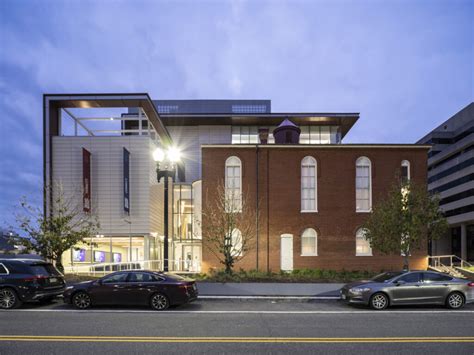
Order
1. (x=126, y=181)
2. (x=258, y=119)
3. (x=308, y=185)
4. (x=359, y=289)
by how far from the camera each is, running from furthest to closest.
A: (x=258, y=119) → (x=126, y=181) → (x=308, y=185) → (x=359, y=289)

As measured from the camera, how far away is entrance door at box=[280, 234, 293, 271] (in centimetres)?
2541

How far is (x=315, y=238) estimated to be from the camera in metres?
25.8

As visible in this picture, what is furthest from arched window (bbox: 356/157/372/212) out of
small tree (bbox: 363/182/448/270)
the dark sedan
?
the dark sedan

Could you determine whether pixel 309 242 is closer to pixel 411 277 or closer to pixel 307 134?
pixel 411 277

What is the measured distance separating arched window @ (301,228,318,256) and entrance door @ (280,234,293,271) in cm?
87

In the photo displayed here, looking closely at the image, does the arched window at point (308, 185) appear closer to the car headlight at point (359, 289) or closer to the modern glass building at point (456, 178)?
the car headlight at point (359, 289)

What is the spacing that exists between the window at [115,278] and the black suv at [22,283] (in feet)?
6.84

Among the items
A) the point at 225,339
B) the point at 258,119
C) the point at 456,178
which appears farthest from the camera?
the point at 456,178

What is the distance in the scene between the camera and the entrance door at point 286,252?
83.4ft

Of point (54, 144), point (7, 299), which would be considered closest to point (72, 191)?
point (54, 144)

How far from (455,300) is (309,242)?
12.8 m

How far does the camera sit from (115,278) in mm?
13258

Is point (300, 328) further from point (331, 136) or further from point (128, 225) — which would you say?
point (331, 136)

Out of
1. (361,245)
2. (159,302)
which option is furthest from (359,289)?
(361,245)
